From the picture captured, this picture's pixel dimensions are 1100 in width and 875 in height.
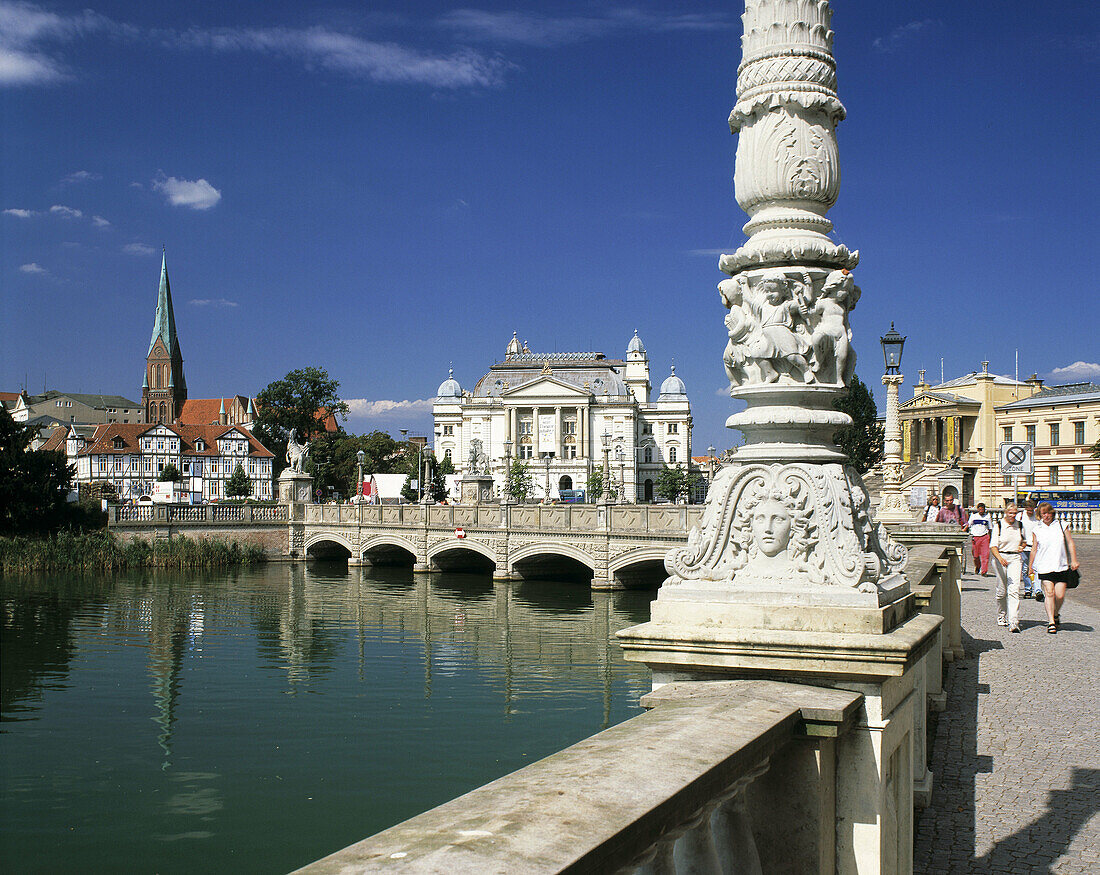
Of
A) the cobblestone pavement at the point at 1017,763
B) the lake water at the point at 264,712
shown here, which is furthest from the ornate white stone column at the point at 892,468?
the lake water at the point at 264,712

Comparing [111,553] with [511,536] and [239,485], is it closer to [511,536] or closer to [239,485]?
[511,536]

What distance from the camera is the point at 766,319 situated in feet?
11.8

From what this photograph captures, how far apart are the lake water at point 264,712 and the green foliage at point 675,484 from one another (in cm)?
6178

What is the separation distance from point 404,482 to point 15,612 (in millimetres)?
37429

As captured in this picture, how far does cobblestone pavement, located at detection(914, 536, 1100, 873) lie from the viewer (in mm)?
5156

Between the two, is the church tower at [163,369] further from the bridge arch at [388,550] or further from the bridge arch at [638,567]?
the bridge arch at [638,567]

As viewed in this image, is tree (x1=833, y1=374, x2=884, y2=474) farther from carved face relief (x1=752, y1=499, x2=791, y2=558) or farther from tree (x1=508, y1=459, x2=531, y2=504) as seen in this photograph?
carved face relief (x1=752, y1=499, x2=791, y2=558)

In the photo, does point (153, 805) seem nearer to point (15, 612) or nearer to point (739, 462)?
point (739, 462)

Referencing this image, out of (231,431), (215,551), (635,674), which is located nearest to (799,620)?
(635,674)

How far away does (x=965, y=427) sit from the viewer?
6347 cm

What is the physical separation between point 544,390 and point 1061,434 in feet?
190

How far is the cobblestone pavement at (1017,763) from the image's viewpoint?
5156 millimetres

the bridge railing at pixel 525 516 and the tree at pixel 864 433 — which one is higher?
the tree at pixel 864 433

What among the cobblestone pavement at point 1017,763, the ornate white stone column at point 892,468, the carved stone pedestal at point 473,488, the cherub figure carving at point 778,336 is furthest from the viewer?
the carved stone pedestal at point 473,488
